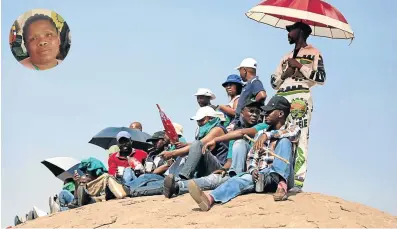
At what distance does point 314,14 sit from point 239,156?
2444mm

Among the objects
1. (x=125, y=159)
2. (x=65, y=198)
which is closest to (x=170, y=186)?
(x=125, y=159)

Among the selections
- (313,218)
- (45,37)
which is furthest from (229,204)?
(45,37)

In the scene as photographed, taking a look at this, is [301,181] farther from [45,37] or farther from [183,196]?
[45,37]

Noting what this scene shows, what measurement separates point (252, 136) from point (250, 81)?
1.04 meters

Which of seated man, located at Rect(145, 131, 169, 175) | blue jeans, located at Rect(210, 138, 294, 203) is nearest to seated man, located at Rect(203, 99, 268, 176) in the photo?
blue jeans, located at Rect(210, 138, 294, 203)

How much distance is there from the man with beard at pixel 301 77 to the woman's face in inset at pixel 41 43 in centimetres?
480

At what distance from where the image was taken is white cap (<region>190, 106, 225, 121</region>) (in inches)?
496

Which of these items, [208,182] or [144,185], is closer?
[208,182]

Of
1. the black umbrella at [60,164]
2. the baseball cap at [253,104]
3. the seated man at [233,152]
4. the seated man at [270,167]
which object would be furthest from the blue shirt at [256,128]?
the black umbrella at [60,164]

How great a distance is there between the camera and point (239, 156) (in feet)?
37.4

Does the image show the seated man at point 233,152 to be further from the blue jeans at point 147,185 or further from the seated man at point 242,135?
the blue jeans at point 147,185

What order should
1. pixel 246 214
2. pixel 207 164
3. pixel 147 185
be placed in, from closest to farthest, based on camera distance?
pixel 246 214 < pixel 207 164 < pixel 147 185

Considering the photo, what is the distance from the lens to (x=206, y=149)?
11.9 meters

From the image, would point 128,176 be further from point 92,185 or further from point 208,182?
point 208,182
